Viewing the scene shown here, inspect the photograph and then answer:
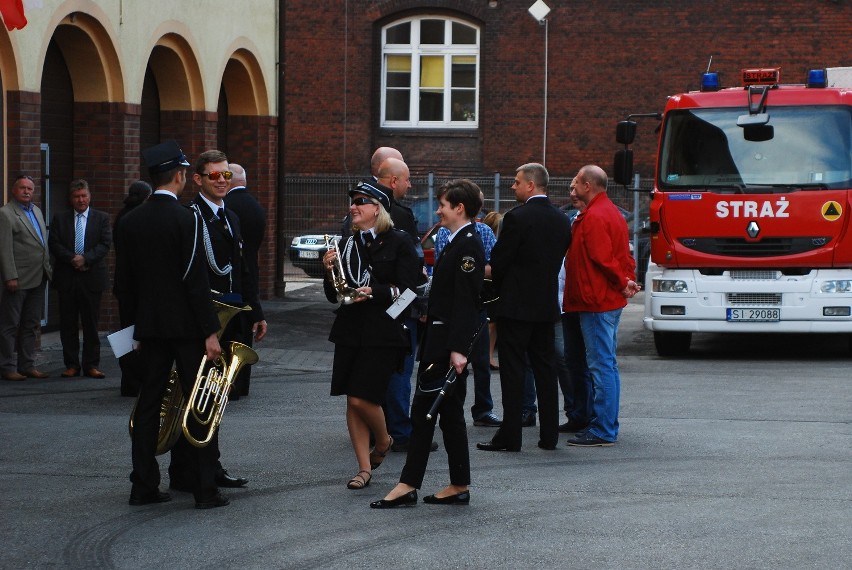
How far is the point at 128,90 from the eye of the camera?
54.0ft

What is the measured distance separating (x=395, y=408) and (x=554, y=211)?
161cm

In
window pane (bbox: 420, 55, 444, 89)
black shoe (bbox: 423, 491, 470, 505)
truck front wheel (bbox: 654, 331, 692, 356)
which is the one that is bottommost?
truck front wheel (bbox: 654, 331, 692, 356)

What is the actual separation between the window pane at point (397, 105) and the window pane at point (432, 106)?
0.35 meters

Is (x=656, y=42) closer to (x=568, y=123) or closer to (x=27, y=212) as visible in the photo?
(x=568, y=123)

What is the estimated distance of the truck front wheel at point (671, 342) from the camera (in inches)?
627

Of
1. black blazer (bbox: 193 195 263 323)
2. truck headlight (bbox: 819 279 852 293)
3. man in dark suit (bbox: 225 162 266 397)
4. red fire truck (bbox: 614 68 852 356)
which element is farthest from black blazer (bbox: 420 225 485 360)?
truck headlight (bbox: 819 279 852 293)

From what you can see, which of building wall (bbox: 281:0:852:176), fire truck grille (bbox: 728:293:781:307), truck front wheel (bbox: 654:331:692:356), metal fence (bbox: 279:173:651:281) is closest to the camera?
fire truck grille (bbox: 728:293:781:307)

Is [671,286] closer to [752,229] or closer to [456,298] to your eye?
[752,229]

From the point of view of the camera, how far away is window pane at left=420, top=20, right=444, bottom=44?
112 feet

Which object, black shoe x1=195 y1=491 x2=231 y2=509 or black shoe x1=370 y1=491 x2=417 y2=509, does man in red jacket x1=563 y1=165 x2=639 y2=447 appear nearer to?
black shoe x1=370 y1=491 x2=417 y2=509

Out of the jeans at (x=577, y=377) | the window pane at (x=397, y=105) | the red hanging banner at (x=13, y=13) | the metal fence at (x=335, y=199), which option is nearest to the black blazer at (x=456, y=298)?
the jeans at (x=577, y=377)

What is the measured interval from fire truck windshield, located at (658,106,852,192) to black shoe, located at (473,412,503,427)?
5418 mm

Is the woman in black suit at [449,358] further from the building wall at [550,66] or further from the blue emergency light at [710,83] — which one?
the building wall at [550,66]

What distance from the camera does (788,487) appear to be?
816 centimetres
